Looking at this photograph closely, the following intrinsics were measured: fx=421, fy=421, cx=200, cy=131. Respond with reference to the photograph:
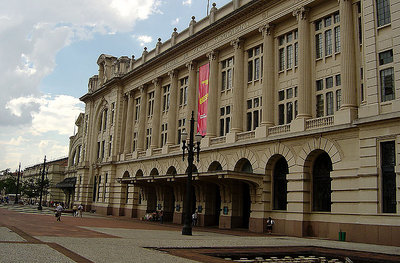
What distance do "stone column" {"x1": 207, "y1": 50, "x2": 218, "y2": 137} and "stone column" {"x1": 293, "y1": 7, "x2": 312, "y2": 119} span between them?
1126cm

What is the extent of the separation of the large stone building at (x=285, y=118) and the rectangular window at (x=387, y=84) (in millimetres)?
62

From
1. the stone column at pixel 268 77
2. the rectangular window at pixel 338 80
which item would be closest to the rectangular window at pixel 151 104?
the stone column at pixel 268 77

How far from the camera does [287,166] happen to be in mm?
33375

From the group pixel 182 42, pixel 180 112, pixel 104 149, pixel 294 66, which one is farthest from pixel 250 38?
pixel 104 149

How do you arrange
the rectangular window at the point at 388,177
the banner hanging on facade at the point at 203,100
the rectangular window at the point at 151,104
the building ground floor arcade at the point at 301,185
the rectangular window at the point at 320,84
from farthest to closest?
the rectangular window at the point at 151,104, the banner hanging on facade at the point at 203,100, the rectangular window at the point at 320,84, the building ground floor arcade at the point at 301,185, the rectangular window at the point at 388,177

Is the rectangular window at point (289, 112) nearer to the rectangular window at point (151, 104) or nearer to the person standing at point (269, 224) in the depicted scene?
the person standing at point (269, 224)

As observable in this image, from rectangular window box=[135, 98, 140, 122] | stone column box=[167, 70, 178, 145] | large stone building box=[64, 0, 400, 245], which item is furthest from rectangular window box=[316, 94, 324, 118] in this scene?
rectangular window box=[135, 98, 140, 122]

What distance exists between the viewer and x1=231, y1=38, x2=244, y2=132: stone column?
3872 centimetres

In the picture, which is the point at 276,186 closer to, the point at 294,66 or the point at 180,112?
the point at 294,66

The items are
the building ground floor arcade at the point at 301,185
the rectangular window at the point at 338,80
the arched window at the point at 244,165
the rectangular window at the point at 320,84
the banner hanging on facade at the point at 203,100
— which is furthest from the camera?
the banner hanging on facade at the point at 203,100

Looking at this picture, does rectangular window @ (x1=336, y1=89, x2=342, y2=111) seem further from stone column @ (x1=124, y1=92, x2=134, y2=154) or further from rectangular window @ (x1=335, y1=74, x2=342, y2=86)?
stone column @ (x1=124, y1=92, x2=134, y2=154)

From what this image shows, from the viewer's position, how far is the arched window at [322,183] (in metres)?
30.0

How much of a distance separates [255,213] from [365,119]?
1251 cm

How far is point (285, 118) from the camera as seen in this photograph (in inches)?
1352
